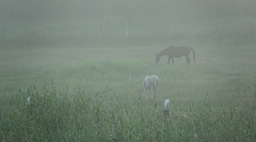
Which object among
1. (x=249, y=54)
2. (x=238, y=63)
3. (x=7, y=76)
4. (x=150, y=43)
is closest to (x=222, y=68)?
(x=238, y=63)

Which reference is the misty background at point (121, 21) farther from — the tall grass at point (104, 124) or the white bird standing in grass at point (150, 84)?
the tall grass at point (104, 124)

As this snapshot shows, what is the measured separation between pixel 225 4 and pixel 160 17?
26.2 ft

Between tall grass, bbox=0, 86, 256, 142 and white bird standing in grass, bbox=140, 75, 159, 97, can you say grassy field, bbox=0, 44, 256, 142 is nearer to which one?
tall grass, bbox=0, 86, 256, 142

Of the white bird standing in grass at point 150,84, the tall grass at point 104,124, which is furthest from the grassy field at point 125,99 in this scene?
the white bird standing in grass at point 150,84

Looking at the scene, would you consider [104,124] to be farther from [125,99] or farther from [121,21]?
[121,21]

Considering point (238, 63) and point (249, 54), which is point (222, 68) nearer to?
point (238, 63)

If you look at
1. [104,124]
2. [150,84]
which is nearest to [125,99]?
[150,84]

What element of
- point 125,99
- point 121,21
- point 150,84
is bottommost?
point 125,99

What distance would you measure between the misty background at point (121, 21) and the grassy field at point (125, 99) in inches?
362

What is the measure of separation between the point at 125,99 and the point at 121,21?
3817 centimetres

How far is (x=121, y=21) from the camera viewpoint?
5272cm

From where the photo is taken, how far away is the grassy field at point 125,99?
30.6 ft

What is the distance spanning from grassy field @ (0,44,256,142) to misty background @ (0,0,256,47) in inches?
362

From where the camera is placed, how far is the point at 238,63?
2648cm
